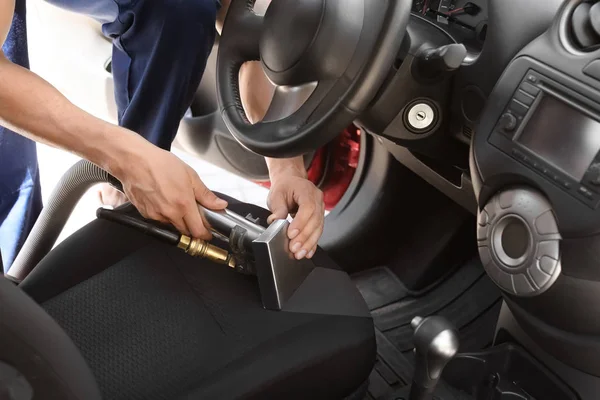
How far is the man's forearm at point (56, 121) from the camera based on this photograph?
798mm

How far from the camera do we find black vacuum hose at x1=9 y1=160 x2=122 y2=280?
1124 mm

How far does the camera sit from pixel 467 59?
794mm

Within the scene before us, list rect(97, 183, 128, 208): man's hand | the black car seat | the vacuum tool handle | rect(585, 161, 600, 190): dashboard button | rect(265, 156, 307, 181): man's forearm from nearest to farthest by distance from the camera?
1. rect(585, 161, 600, 190): dashboard button
2. the black car seat
3. the vacuum tool handle
4. rect(265, 156, 307, 181): man's forearm
5. rect(97, 183, 128, 208): man's hand

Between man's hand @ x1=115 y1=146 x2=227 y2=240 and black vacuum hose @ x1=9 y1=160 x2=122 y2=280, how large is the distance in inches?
13.1

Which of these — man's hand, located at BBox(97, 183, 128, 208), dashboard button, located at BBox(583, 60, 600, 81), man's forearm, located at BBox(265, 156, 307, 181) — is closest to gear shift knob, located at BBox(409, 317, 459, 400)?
dashboard button, located at BBox(583, 60, 600, 81)

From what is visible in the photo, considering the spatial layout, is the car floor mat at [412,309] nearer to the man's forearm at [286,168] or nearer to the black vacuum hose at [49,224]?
the man's forearm at [286,168]

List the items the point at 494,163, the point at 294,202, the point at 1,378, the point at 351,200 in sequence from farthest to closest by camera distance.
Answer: the point at 351,200 → the point at 294,202 → the point at 494,163 → the point at 1,378

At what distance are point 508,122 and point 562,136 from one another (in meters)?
0.07

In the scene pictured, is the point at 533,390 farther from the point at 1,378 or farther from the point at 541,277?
the point at 1,378

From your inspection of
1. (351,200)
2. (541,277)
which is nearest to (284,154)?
(541,277)

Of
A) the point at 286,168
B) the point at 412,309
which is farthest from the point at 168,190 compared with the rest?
the point at 412,309

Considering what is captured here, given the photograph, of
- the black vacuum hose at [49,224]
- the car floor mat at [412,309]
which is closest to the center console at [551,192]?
the car floor mat at [412,309]

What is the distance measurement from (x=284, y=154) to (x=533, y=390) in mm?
403

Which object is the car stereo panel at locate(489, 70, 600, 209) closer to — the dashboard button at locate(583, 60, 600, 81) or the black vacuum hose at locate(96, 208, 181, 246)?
the dashboard button at locate(583, 60, 600, 81)
